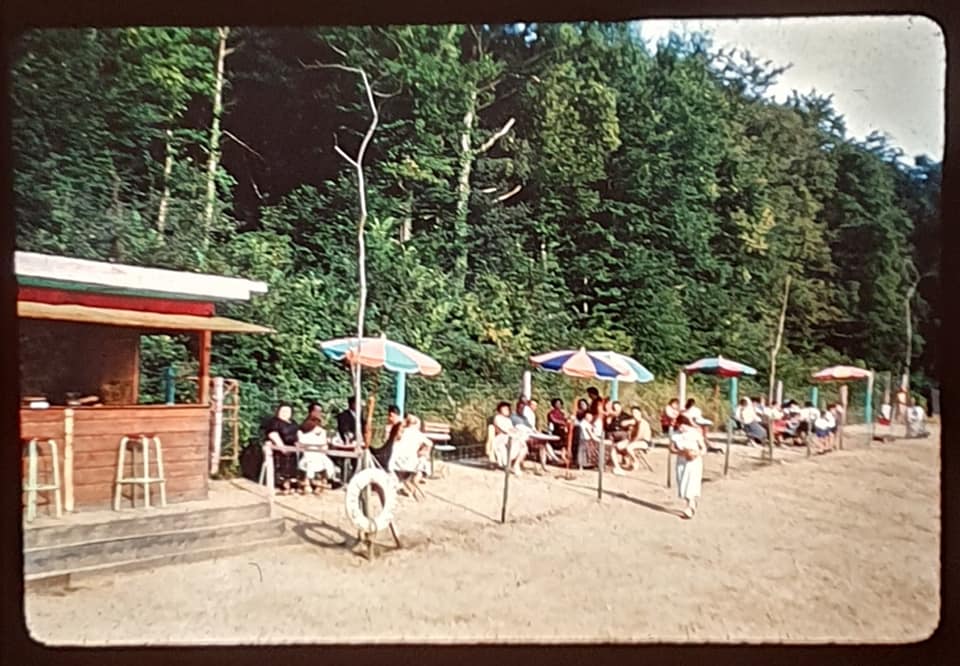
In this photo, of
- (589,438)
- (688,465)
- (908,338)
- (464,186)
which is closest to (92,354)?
(464,186)

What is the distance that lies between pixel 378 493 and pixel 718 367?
79cm

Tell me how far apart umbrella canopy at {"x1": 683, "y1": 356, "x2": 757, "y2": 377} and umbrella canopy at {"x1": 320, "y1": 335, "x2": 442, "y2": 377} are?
56cm

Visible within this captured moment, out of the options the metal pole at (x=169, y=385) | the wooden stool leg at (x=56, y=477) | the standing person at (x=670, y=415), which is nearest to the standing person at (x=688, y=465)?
the standing person at (x=670, y=415)

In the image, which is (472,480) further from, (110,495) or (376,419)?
(110,495)

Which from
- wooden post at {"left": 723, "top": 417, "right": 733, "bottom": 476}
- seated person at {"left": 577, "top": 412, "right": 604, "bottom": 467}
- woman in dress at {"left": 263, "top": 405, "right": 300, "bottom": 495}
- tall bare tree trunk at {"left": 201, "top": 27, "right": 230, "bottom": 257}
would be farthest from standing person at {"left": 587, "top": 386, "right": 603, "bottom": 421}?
tall bare tree trunk at {"left": 201, "top": 27, "right": 230, "bottom": 257}

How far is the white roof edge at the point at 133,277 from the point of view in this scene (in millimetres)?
2107

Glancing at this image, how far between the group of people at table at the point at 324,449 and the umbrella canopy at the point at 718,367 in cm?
61

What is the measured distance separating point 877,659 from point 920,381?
611 millimetres

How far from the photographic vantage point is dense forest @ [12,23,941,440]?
83.4 inches

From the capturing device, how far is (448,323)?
2184 millimetres

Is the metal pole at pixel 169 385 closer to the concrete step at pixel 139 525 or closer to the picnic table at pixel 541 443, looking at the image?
the concrete step at pixel 139 525

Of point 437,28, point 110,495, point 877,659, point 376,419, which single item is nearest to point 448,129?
point 437,28

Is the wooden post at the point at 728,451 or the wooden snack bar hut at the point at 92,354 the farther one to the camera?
the wooden post at the point at 728,451

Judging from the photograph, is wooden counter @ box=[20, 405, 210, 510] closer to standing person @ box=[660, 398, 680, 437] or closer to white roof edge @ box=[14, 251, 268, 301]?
white roof edge @ box=[14, 251, 268, 301]
